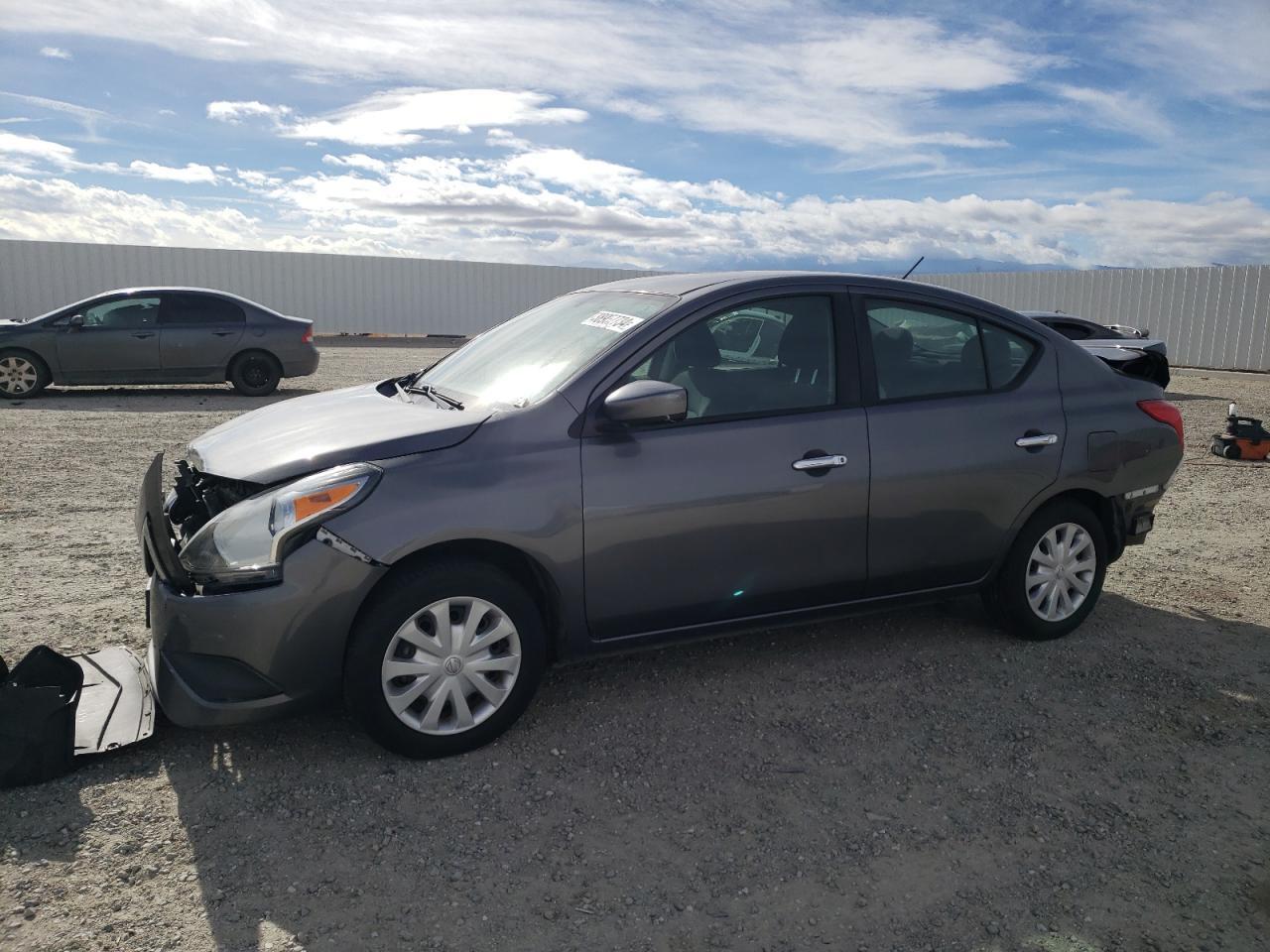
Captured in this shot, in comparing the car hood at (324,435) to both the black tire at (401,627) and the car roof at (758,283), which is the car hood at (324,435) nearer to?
the black tire at (401,627)

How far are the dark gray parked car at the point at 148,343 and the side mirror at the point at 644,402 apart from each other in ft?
39.1

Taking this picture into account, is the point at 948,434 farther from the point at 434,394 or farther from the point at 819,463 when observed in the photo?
the point at 434,394

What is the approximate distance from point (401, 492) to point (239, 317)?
12307 mm

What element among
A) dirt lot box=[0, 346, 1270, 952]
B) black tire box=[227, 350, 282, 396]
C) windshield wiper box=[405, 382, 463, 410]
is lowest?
dirt lot box=[0, 346, 1270, 952]

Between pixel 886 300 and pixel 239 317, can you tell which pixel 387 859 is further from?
pixel 239 317

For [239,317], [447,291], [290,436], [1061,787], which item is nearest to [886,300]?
[1061,787]

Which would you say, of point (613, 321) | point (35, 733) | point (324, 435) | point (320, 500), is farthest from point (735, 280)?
point (35, 733)

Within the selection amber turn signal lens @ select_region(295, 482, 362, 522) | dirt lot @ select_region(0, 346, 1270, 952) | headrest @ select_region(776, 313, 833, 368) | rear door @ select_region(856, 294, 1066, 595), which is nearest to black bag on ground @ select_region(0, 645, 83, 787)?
dirt lot @ select_region(0, 346, 1270, 952)

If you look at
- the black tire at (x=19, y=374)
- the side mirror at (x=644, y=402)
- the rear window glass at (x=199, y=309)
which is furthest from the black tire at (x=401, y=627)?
the black tire at (x=19, y=374)

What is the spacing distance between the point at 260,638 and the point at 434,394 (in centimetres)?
142

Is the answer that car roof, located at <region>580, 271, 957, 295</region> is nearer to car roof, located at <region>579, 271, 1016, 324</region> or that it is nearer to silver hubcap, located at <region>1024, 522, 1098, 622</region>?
car roof, located at <region>579, 271, 1016, 324</region>

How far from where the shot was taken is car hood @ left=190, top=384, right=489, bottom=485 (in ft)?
12.0

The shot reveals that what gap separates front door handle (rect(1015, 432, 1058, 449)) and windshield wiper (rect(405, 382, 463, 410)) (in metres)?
2.49

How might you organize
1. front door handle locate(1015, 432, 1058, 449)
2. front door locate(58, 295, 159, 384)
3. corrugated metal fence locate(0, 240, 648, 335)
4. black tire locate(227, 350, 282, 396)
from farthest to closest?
corrugated metal fence locate(0, 240, 648, 335) < black tire locate(227, 350, 282, 396) < front door locate(58, 295, 159, 384) < front door handle locate(1015, 432, 1058, 449)
